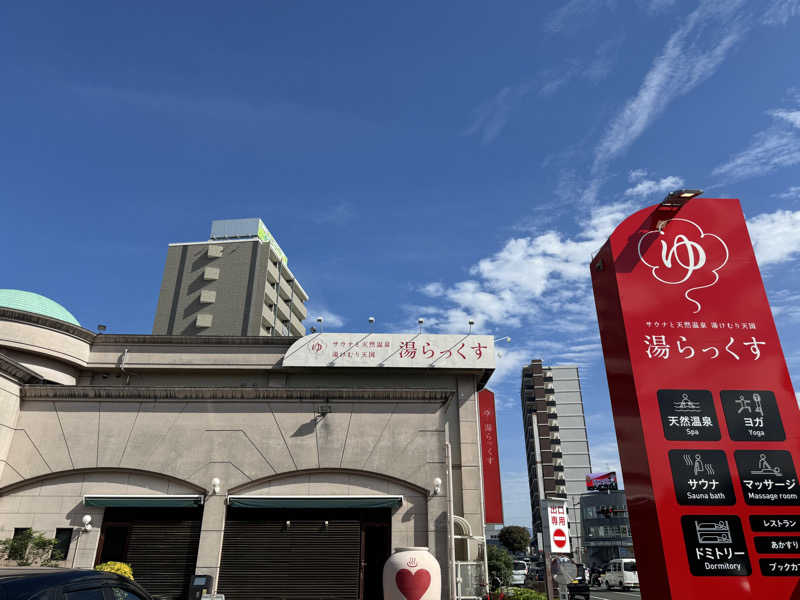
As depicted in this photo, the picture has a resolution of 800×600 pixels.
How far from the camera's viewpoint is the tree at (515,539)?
85.4m

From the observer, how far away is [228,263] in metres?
60.1

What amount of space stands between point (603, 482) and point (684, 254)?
8188 centimetres

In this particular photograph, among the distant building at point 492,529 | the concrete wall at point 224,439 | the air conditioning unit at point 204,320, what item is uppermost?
the air conditioning unit at point 204,320

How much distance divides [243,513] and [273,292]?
155 feet

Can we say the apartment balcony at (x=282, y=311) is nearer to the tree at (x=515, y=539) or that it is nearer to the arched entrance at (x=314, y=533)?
the arched entrance at (x=314, y=533)

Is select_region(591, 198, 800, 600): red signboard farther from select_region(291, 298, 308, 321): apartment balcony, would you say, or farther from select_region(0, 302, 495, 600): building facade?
select_region(291, 298, 308, 321): apartment balcony

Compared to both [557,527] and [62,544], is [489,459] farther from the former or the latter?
[62,544]

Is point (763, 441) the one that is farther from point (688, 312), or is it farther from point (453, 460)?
point (453, 460)

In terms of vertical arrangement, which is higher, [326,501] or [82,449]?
[82,449]

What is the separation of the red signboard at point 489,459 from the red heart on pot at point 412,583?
546 inches

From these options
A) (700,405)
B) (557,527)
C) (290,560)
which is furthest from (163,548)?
(700,405)

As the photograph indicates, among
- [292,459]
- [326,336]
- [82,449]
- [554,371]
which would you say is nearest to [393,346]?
[326,336]

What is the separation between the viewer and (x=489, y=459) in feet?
90.0

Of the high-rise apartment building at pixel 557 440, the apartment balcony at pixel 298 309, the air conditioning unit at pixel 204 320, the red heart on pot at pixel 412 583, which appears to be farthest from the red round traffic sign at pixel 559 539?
the high-rise apartment building at pixel 557 440
